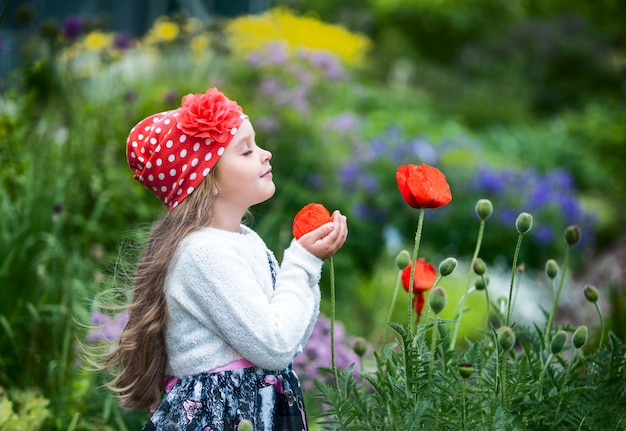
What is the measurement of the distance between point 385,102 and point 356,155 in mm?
4882

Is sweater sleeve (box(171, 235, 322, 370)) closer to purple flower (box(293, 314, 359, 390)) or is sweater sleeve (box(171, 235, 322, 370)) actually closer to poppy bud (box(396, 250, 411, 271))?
poppy bud (box(396, 250, 411, 271))

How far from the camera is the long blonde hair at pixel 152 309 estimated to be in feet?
5.90

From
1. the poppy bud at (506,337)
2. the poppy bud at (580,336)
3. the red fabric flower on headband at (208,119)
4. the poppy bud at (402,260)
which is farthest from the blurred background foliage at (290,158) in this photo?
the poppy bud at (580,336)

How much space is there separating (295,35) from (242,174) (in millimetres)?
9674

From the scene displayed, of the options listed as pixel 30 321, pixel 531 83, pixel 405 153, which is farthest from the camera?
pixel 531 83

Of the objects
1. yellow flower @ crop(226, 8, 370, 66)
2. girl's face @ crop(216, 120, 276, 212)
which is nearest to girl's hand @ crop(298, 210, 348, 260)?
girl's face @ crop(216, 120, 276, 212)

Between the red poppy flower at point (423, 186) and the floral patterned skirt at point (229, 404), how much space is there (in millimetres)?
493

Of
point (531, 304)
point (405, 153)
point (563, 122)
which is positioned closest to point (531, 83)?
point (563, 122)

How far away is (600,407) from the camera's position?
1.83 metres

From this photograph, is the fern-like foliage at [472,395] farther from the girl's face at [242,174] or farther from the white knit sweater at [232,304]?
the girl's face at [242,174]

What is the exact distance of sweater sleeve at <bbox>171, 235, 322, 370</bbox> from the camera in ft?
5.56

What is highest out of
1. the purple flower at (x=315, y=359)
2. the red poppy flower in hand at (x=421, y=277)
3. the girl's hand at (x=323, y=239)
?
the girl's hand at (x=323, y=239)

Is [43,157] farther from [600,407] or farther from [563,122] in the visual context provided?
[563,122]

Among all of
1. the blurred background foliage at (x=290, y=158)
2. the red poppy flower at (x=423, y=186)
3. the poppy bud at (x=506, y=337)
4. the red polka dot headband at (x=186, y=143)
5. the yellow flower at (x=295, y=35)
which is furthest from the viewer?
the yellow flower at (x=295, y=35)
